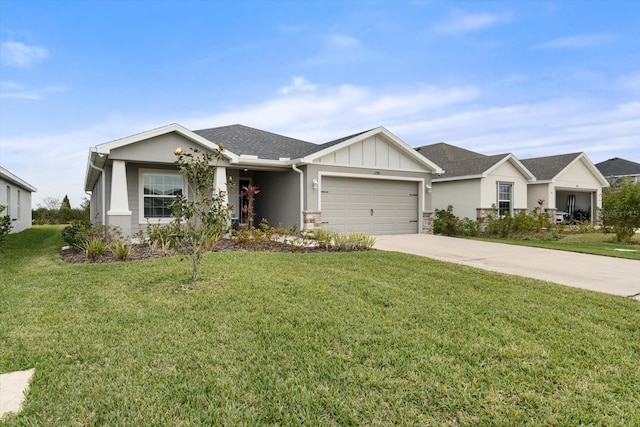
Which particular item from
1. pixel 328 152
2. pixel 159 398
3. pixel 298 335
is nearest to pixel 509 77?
pixel 328 152

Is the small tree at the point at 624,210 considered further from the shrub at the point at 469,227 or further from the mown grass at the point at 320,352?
the mown grass at the point at 320,352

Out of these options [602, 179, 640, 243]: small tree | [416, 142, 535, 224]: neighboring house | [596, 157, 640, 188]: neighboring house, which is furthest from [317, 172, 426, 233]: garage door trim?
[596, 157, 640, 188]: neighboring house

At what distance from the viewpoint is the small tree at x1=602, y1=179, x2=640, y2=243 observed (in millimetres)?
12547

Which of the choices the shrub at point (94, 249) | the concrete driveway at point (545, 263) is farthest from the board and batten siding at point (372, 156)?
the shrub at point (94, 249)

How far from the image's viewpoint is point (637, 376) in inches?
110

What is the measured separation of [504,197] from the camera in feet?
56.3

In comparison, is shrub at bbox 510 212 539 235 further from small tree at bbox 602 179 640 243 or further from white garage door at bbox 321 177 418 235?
white garage door at bbox 321 177 418 235

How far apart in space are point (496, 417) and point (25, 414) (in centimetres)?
309

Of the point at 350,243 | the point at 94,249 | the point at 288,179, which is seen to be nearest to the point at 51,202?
the point at 288,179

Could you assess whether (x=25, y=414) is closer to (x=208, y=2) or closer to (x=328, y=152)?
(x=328, y=152)

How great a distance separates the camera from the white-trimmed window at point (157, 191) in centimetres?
1131

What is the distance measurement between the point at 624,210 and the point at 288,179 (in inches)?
485

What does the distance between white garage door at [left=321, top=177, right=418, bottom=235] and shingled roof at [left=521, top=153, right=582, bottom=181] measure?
32.2 feet

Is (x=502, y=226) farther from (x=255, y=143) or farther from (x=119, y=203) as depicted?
(x=119, y=203)
